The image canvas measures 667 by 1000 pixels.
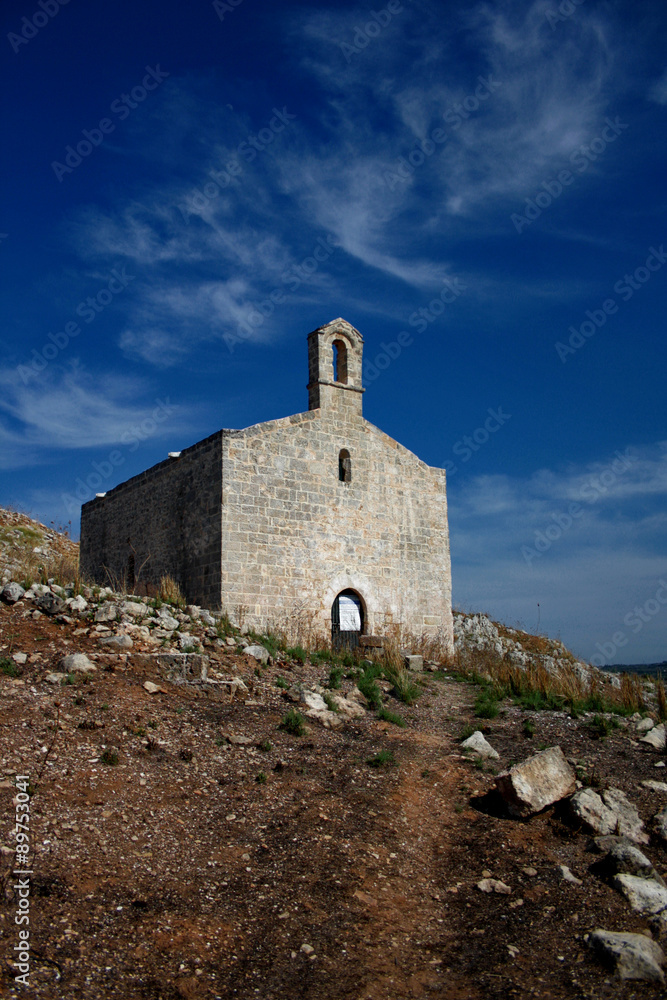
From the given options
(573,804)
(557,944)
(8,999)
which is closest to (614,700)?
(573,804)

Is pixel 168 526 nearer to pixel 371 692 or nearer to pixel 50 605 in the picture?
pixel 50 605

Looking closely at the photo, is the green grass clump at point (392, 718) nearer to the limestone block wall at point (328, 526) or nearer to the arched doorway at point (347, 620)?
the limestone block wall at point (328, 526)

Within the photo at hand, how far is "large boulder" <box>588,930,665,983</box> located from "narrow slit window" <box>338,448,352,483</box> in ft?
40.0

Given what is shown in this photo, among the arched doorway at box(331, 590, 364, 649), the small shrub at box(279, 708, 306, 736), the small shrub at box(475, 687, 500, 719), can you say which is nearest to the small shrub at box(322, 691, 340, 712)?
the small shrub at box(279, 708, 306, 736)

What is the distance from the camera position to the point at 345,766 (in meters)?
9.14

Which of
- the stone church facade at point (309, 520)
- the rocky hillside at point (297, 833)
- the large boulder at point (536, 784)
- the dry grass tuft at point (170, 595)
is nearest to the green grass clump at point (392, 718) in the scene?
the rocky hillside at point (297, 833)

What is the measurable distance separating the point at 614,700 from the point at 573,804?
519 cm

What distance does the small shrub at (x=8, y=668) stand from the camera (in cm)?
928

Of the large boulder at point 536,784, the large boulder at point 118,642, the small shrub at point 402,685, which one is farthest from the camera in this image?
the small shrub at point 402,685

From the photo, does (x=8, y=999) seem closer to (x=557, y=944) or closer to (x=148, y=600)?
(x=557, y=944)

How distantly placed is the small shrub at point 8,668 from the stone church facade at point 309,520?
18.6ft

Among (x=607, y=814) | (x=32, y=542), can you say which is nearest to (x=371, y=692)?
(x=607, y=814)

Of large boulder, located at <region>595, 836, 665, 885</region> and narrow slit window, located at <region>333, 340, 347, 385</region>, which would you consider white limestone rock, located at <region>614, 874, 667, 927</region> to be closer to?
large boulder, located at <region>595, 836, 665, 885</region>

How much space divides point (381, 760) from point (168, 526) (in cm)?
966
